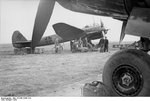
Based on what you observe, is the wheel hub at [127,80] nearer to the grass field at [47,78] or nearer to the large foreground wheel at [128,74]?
the large foreground wheel at [128,74]

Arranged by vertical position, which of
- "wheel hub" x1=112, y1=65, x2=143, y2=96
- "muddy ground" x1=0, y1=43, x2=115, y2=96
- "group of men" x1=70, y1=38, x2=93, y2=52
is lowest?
"muddy ground" x1=0, y1=43, x2=115, y2=96

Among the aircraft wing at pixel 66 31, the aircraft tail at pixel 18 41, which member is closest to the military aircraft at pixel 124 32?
the aircraft wing at pixel 66 31

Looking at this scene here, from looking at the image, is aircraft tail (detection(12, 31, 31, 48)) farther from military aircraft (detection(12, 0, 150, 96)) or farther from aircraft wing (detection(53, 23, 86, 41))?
military aircraft (detection(12, 0, 150, 96))

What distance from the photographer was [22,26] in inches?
276

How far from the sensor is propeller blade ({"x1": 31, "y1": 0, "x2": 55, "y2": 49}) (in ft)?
11.0

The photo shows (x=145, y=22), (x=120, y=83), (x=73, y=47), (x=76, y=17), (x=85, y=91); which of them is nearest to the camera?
(x=145, y=22)

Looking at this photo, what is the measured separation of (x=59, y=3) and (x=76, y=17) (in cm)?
293

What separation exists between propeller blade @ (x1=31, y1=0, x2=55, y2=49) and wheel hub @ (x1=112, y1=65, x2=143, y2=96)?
3.55 feet

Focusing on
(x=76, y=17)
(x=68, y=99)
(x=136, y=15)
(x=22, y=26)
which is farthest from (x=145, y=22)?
(x=22, y=26)

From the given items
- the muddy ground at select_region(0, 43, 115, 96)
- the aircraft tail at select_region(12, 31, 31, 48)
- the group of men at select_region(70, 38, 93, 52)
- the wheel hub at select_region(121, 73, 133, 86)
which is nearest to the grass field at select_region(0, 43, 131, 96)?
the muddy ground at select_region(0, 43, 115, 96)

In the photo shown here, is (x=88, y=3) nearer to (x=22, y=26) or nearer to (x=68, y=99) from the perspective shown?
(x=68, y=99)

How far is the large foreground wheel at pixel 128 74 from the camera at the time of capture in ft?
10.2

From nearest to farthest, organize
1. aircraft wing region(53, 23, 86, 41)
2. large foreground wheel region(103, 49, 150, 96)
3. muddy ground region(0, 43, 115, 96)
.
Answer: large foreground wheel region(103, 49, 150, 96) < aircraft wing region(53, 23, 86, 41) < muddy ground region(0, 43, 115, 96)

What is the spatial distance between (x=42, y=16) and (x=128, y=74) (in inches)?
51.1
